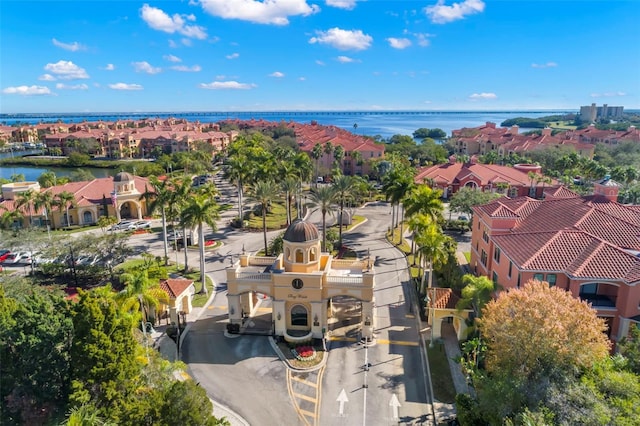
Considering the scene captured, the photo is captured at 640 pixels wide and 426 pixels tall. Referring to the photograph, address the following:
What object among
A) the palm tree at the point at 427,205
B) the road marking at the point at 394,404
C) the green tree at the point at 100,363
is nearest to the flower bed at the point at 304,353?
the road marking at the point at 394,404

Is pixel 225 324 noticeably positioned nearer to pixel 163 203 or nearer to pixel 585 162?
pixel 163 203

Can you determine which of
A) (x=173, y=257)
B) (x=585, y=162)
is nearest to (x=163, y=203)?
(x=173, y=257)

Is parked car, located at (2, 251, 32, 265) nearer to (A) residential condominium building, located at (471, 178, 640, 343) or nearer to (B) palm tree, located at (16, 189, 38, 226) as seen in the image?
(B) palm tree, located at (16, 189, 38, 226)

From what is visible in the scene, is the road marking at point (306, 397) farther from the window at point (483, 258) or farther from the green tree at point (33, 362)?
the window at point (483, 258)

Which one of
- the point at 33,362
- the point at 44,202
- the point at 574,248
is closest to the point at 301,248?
the point at 33,362

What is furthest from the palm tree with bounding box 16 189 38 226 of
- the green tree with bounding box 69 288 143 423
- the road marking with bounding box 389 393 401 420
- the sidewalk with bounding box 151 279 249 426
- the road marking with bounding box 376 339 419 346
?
the road marking with bounding box 389 393 401 420

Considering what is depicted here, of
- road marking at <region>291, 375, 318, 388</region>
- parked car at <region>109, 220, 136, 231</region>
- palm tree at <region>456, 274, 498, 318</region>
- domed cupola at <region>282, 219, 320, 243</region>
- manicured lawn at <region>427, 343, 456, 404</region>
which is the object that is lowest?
road marking at <region>291, 375, 318, 388</region>

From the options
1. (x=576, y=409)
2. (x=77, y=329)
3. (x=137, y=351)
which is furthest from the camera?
(x=137, y=351)
